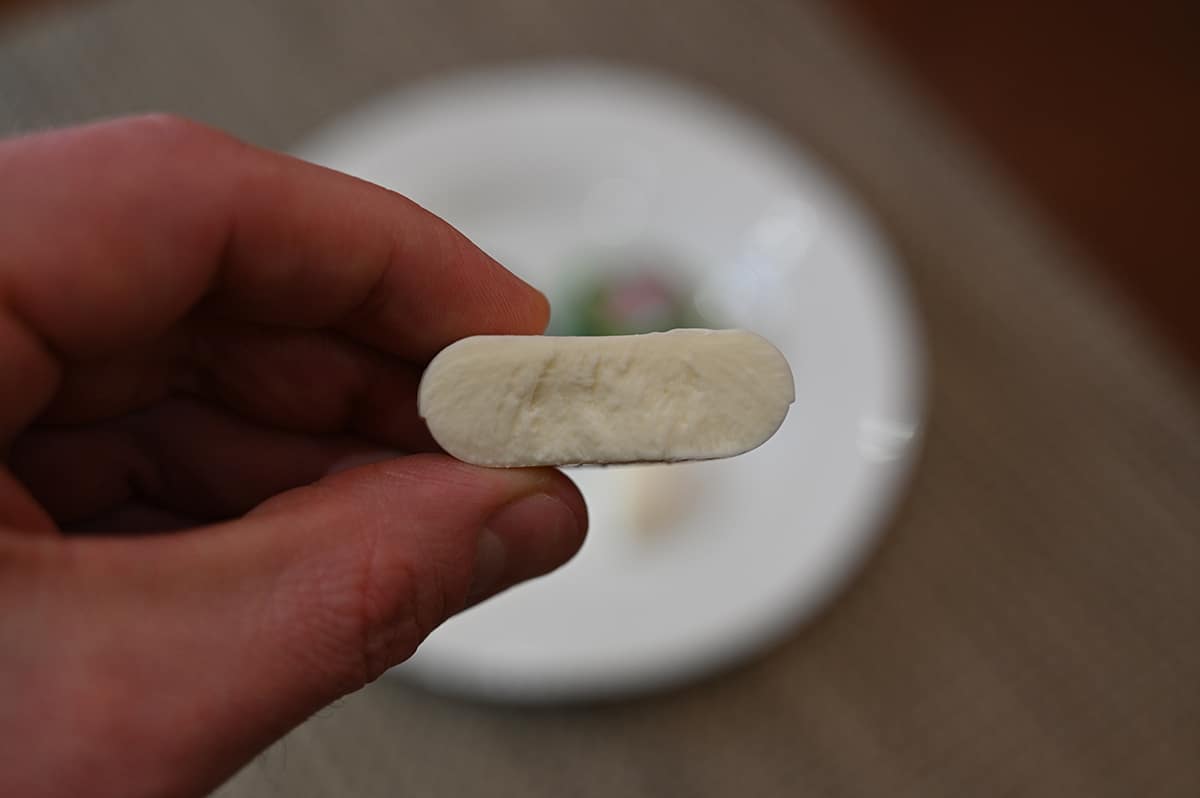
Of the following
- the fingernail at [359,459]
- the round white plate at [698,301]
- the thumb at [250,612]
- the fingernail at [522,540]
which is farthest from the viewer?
the round white plate at [698,301]

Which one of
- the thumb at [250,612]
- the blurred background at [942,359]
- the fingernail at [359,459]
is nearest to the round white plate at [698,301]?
the blurred background at [942,359]

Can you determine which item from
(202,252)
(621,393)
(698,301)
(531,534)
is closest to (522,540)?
(531,534)

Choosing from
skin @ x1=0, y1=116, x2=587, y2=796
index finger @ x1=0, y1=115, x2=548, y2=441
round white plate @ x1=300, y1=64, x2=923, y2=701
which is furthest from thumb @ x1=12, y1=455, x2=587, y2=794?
round white plate @ x1=300, y1=64, x2=923, y2=701

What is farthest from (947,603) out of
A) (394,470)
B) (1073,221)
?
(394,470)

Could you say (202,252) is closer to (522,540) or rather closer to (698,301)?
(522,540)

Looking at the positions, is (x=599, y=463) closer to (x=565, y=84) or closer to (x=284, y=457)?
(x=284, y=457)

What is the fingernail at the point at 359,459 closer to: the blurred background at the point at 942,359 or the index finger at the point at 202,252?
the index finger at the point at 202,252
